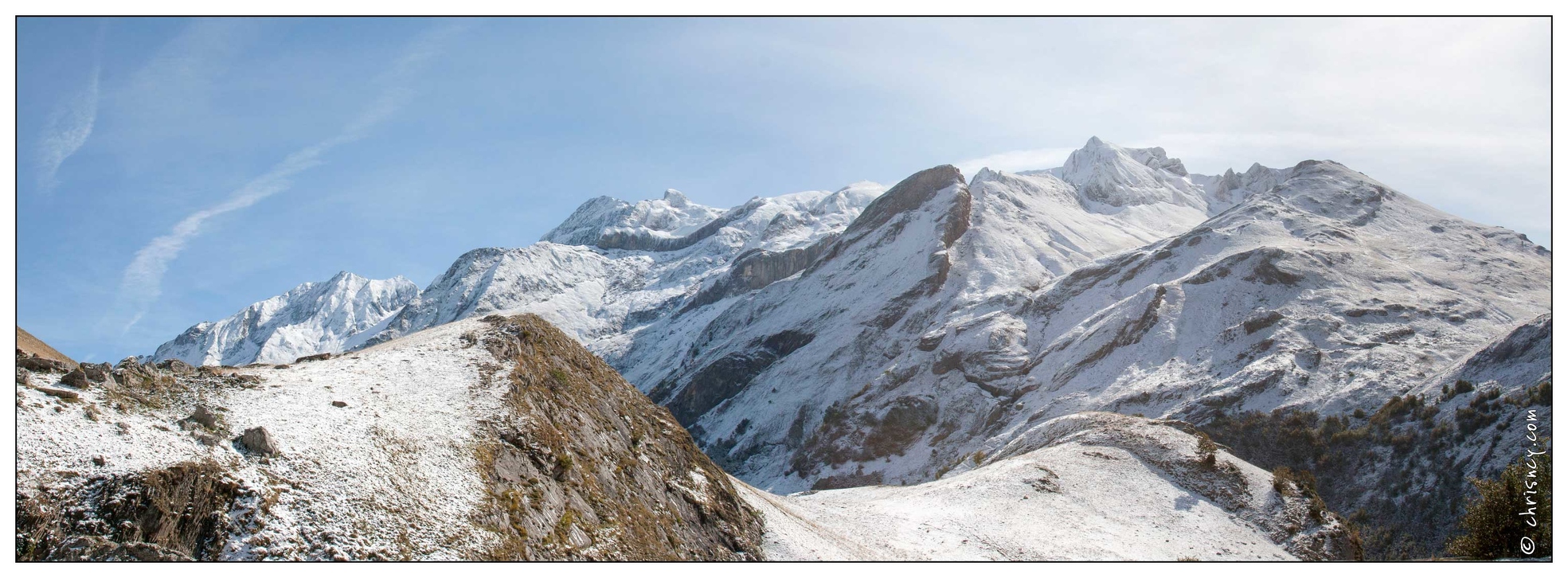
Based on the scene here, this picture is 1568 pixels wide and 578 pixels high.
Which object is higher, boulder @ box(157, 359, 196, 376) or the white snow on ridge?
boulder @ box(157, 359, 196, 376)

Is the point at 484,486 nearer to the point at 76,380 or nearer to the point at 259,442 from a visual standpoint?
the point at 259,442

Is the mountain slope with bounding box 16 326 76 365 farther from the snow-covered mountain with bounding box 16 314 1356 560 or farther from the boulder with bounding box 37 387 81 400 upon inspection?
the boulder with bounding box 37 387 81 400

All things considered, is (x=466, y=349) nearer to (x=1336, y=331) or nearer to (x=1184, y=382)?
(x=1184, y=382)

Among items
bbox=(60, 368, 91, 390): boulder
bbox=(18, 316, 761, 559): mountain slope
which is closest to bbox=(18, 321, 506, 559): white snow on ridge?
bbox=(18, 316, 761, 559): mountain slope

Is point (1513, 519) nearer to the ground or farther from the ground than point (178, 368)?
nearer to the ground

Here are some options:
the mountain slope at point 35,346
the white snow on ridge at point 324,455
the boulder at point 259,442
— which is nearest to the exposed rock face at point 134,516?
the white snow on ridge at point 324,455

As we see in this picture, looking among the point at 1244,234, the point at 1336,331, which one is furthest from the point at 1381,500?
the point at 1244,234

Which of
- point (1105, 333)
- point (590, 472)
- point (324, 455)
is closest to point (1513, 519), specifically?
point (590, 472)
